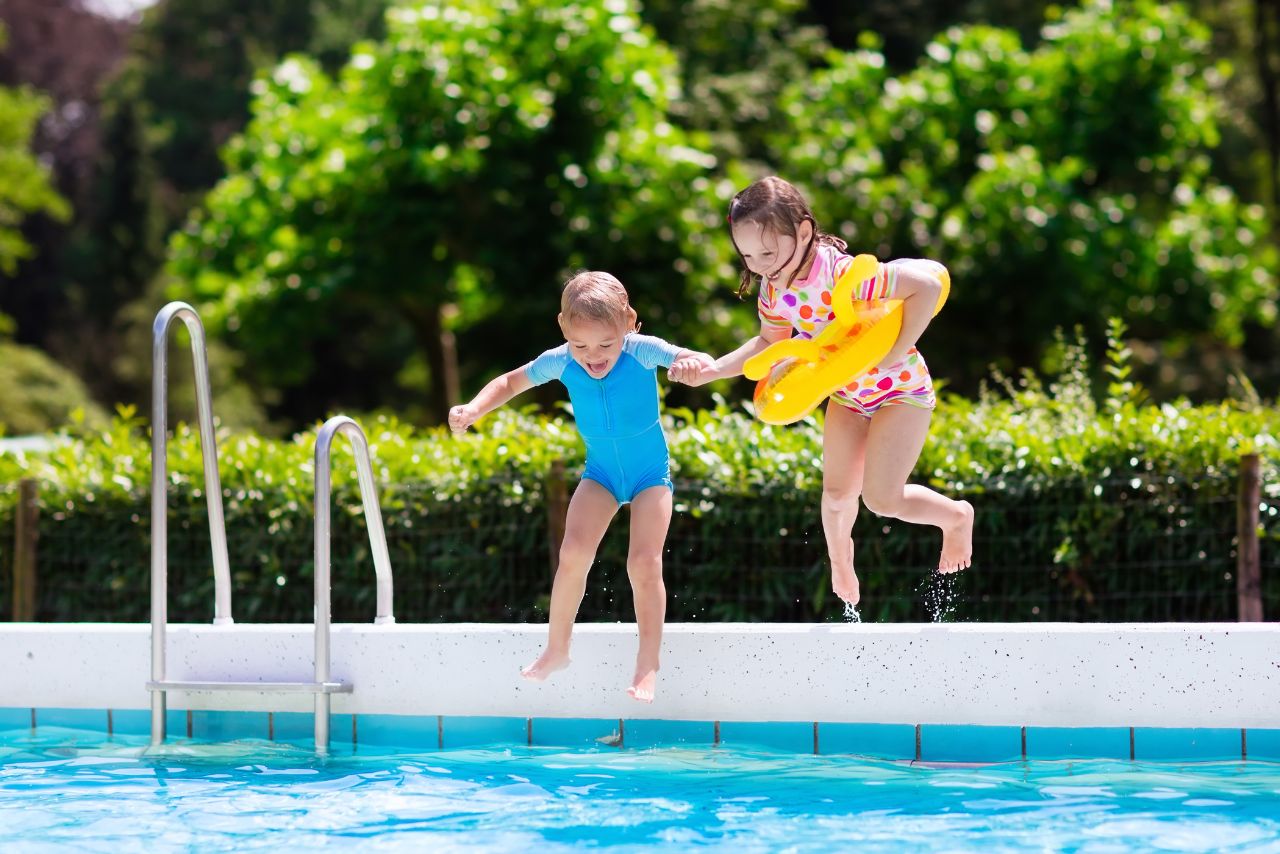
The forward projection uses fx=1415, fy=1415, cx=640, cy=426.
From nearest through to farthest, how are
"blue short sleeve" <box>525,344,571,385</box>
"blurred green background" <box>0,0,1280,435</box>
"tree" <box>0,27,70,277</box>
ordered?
1. "blue short sleeve" <box>525,344,571,385</box>
2. "blurred green background" <box>0,0,1280,435</box>
3. "tree" <box>0,27,70,277</box>

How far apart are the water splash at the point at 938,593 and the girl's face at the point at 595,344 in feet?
8.26

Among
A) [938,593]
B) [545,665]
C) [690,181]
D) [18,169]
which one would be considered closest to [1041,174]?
[690,181]

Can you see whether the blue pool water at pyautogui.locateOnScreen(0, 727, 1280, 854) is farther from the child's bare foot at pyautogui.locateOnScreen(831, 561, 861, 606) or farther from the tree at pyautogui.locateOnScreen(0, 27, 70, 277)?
the tree at pyautogui.locateOnScreen(0, 27, 70, 277)

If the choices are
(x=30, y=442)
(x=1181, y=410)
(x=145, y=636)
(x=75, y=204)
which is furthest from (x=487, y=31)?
(x=75, y=204)

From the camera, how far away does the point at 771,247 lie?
4.32 m

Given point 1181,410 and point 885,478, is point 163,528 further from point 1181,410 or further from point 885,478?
point 1181,410

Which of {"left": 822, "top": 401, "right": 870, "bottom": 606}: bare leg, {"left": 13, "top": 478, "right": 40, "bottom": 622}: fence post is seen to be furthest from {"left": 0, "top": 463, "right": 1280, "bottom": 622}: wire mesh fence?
{"left": 822, "top": 401, "right": 870, "bottom": 606}: bare leg

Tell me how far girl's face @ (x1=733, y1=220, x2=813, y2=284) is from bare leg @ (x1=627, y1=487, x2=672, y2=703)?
84 centimetres

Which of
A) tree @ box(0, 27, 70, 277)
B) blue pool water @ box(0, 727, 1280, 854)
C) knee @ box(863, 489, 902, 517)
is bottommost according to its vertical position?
blue pool water @ box(0, 727, 1280, 854)

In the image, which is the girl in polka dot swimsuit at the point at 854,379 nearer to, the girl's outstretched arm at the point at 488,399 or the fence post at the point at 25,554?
the girl's outstretched arm at the point at 488,399

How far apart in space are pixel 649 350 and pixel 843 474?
814 millimetres

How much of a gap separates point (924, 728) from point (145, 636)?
279 centimetres

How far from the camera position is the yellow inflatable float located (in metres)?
4.34

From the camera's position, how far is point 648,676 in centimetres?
458
